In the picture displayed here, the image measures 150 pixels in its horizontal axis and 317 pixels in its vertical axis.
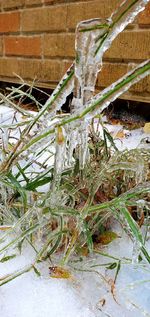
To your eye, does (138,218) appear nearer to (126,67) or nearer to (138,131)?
(138,131)

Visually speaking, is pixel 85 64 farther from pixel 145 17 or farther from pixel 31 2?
pixel 31 2

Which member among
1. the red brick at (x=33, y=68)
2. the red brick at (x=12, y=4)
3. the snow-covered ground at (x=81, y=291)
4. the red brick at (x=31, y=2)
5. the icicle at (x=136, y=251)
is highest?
the red brick at (x=12, y=4)

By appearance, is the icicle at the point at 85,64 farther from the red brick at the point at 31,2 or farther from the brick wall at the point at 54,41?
the red brick at the point at 31,2

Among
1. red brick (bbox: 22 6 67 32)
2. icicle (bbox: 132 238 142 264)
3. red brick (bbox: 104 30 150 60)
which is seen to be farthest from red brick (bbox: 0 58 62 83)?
icicle (bbox: 132 238 142 264)

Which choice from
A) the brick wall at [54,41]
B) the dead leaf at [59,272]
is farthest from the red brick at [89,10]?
the dead leaf at [59,272]

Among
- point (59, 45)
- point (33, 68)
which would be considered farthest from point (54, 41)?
point (33, 68)

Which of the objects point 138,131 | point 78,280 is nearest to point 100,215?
point 78,280

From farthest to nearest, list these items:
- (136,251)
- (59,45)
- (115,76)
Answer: (59,45), (115,76), (136,251)
